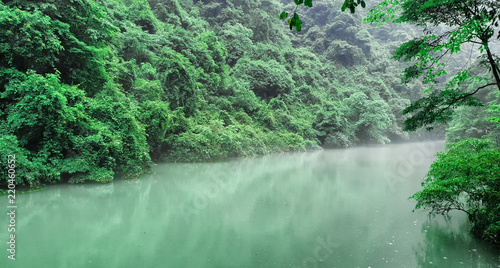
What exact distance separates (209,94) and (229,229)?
47.5ft

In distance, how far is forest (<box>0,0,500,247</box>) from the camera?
461 cm

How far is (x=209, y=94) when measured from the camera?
1892 centimetres

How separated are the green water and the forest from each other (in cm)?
68

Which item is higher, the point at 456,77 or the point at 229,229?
the point at 456,77

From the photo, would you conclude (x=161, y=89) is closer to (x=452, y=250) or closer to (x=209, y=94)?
(x=209, y=94)

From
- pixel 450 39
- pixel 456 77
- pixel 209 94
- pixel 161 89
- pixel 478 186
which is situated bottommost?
pixel 478 186

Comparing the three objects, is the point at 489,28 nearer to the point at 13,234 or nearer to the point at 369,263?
the point at 369,263

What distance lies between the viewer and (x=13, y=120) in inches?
277

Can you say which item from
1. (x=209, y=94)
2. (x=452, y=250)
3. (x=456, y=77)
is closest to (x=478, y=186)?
(x=452, y=250)

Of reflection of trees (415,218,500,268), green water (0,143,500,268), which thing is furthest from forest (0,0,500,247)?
Result: green water (0,143,500,268)

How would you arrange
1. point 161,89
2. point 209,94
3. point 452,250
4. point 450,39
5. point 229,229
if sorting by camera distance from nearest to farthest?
point 450,39, point 452,250, point 229,229, point 161,89, point 209,94

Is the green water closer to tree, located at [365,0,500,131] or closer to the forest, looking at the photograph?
the forest

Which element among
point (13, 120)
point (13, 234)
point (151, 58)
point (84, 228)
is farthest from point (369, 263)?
point (151, 58)

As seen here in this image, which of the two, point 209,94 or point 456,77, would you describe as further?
point 209,94
